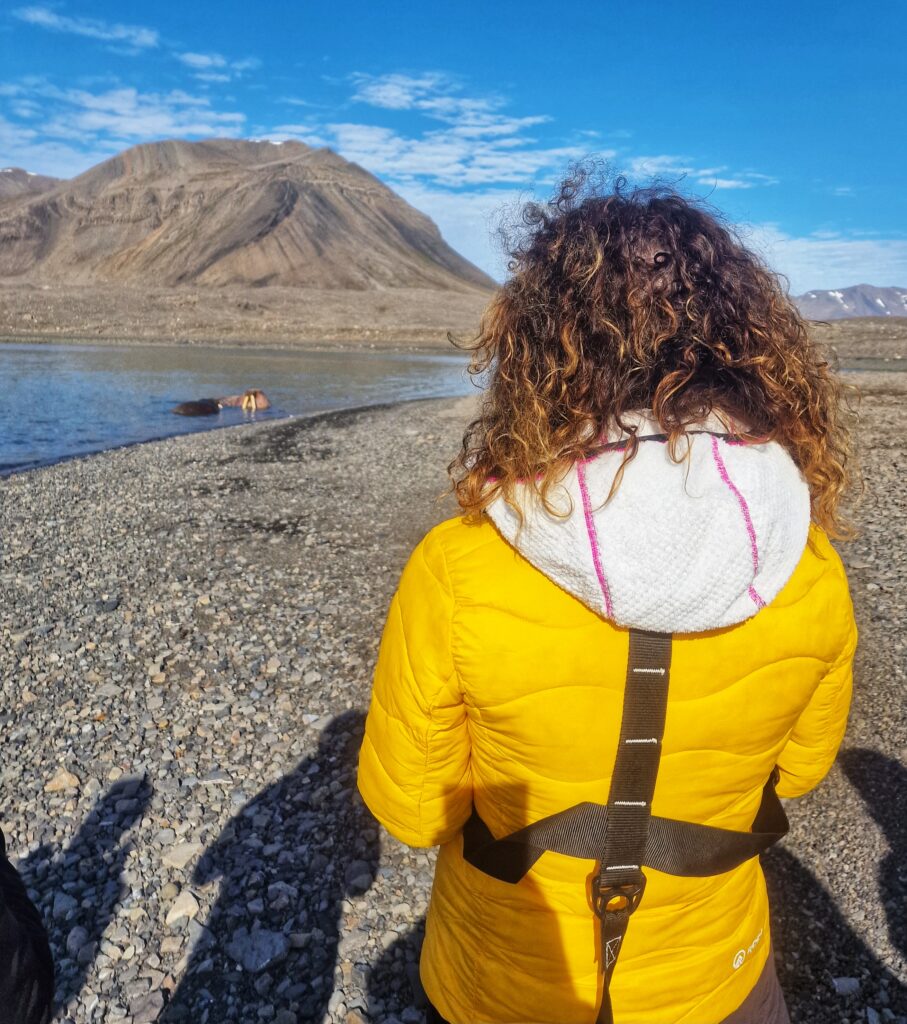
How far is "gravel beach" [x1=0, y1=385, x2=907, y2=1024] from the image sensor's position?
3.42 meters

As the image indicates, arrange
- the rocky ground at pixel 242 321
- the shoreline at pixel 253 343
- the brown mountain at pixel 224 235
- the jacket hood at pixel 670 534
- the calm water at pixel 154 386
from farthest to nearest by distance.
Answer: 1. the brown mountain at pixel 224 235
2. the rocky ground at pixel 242 321
3. the shoreline at pixel 253 343
4. the calm water at pixel 154 386
5. the jacket hood at pixel 670 534

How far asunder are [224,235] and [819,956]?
144m

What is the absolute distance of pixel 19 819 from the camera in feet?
14.6

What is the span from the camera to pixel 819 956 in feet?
11.4

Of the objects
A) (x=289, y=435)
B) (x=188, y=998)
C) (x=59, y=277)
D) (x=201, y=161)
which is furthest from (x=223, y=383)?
(x=201, y=161)

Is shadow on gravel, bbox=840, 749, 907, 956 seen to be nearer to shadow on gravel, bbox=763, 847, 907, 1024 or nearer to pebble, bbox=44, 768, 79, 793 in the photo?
shadow on gravel, bbox=763, 847, 907, 1024

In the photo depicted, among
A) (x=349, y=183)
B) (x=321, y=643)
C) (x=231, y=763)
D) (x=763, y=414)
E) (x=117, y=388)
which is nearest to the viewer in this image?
(x=763, y=414)

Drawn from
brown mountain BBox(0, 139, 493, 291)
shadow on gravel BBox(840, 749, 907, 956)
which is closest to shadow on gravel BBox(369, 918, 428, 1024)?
shadow on gravel BBox(840, 749, 907, 956)

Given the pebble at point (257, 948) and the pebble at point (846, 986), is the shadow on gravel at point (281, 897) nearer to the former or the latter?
the pebble at point (257, 948)

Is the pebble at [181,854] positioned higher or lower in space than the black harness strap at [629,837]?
lower

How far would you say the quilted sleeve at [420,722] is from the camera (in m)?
1.57

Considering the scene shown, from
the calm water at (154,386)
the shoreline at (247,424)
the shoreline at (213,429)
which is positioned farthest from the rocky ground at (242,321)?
the shoreline at (213,429)

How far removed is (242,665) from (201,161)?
21304 cm

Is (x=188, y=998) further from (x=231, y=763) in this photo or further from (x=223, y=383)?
A: (x=223, y=383)
